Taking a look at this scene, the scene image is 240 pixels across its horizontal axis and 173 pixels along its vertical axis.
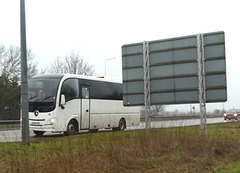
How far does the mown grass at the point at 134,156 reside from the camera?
6.34m

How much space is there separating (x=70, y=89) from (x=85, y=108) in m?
1.57

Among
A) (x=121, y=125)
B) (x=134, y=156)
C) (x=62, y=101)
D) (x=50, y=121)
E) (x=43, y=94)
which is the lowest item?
(x=121, y=125)

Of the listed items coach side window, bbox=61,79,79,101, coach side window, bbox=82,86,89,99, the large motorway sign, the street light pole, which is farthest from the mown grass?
coach side window, bbox=82,86,89,99

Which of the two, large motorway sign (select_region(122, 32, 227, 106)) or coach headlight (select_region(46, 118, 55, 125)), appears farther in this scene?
coach headlight (select_region(46, 118, 55, 125))

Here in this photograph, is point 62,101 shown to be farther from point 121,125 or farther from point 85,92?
point 121,125

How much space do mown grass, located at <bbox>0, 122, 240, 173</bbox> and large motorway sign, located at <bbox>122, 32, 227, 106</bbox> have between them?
12.1 feet

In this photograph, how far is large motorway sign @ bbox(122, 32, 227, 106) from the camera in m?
13.0

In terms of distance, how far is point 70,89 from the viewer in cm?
1720

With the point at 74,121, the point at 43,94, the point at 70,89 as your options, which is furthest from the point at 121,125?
the point at 43,94

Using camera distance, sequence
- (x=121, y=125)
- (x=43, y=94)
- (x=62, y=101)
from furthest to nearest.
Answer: (x=121, y=125)
(x=43, y=94)
(x=62, y=101)

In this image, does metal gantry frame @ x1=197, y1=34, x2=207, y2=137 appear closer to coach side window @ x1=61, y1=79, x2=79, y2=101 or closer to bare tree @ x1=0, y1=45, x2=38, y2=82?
coach side window @ x1=61, y1=79, x2=79, y2=101

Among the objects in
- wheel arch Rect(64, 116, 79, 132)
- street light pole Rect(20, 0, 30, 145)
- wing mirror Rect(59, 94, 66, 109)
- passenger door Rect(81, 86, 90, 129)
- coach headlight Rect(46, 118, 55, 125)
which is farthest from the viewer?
passenger door Rect(81, 86, 90, 129)

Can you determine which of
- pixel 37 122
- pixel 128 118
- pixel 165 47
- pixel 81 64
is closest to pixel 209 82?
pixel 165 47

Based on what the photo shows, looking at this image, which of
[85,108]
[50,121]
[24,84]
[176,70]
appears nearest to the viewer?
[24,84]
